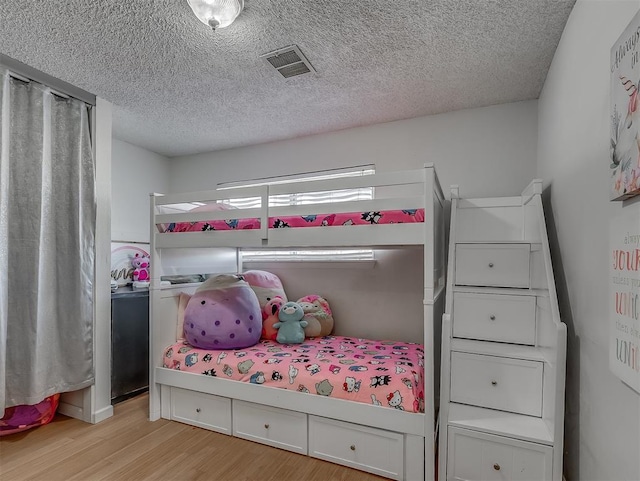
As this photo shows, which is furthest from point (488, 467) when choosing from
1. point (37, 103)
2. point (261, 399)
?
point (37, 103)

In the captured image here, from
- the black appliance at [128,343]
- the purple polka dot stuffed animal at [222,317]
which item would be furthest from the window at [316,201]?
the black appliance at [128,343]

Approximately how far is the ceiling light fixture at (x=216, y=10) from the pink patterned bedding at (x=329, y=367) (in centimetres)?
193

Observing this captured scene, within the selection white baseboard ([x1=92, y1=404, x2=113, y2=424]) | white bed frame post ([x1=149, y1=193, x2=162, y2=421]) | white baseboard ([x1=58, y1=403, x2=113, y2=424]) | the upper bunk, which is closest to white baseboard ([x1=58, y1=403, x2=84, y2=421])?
white baseboard ([x1=58, y1=403, x2=113, y2=424])

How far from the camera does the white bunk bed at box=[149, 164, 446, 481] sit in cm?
186

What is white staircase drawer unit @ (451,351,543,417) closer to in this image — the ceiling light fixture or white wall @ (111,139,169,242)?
the ceiling light fixture

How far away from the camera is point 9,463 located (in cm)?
202

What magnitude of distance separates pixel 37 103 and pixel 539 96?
3.38 m

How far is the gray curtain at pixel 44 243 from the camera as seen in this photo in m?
2.12

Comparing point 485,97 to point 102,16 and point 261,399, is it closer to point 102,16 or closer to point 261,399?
point 102,16

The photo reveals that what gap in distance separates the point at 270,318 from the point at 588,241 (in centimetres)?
220

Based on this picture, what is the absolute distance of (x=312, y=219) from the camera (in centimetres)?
212

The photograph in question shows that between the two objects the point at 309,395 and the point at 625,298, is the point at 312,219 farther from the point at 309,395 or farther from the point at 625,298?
the point at 625,298

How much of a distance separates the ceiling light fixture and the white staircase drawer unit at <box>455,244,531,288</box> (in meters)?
1.78

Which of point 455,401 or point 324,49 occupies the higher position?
point 324,49
